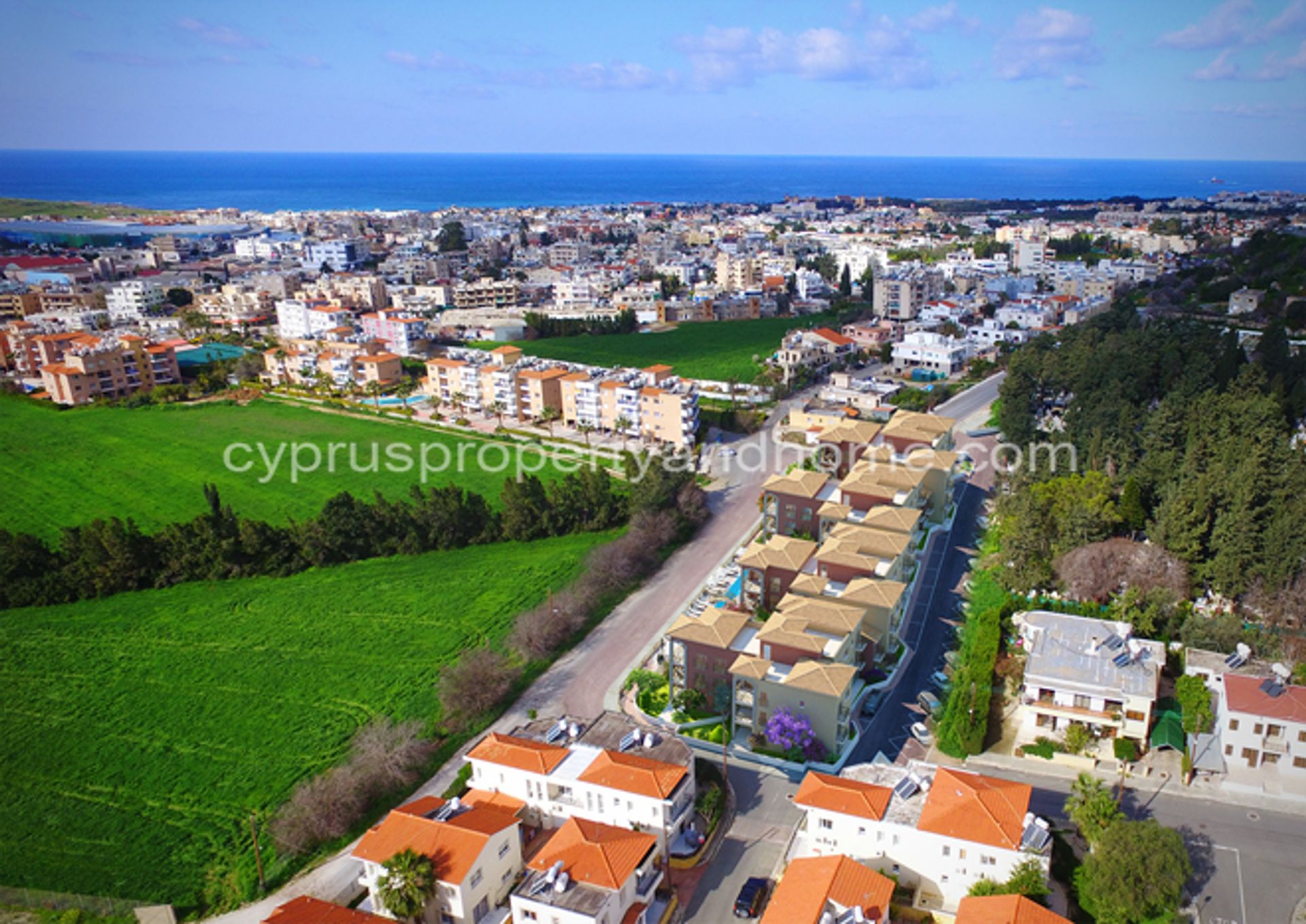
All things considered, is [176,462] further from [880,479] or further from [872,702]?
[872,702]

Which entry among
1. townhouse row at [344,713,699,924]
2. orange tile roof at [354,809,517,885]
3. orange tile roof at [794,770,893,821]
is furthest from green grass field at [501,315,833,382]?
orange tile roof at [354,809,517,885]

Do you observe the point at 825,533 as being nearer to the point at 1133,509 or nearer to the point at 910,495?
the point at 910,495

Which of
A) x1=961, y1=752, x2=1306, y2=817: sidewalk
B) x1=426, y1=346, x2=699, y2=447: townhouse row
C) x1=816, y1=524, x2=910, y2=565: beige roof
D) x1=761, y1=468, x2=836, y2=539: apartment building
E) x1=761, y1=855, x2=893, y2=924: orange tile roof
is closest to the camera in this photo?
x1=761, y1=855, x2=893, y2=924: orange tile roof

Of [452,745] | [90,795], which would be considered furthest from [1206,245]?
[90,795]

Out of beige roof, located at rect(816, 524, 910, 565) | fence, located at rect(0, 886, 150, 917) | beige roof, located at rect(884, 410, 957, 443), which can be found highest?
beige roof, located at rect(884, 410, 957, 443)

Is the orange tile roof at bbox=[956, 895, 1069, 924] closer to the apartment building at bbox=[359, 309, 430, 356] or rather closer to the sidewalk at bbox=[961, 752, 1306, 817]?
the sidewalk at bbox=[961, 752, 1306, 817]

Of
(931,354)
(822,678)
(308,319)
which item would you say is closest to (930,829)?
(822,678)
